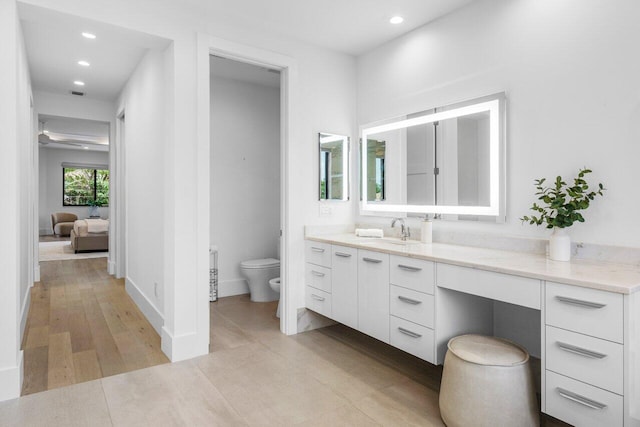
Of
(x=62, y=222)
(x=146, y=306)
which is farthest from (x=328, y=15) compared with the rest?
(x=62, y=222)

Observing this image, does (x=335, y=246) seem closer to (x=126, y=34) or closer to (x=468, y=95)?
(x=468, y=95)

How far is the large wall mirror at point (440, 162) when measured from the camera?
251 centimetres

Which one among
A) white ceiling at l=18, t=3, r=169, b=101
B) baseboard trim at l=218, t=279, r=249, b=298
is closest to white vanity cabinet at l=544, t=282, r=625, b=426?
white ceiling at l=18, t=3, r=169, b=101

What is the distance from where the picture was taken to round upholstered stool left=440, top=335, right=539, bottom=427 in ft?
5.66

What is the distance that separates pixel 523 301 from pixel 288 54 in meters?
2.52

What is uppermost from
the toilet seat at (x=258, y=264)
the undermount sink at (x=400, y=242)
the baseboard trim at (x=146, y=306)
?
the undermount sink at (x=400, y=242)

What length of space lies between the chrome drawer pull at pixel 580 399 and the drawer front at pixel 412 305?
2.28 ft

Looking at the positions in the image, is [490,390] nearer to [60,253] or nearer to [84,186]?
[60,253]

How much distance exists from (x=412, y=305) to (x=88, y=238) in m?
7.66

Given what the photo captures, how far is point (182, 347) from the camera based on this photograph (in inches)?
106

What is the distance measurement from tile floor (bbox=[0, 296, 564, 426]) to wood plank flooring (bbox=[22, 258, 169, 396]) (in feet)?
0.67

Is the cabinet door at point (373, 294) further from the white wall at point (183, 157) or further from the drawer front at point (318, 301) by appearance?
the white wall at point (183, 157)

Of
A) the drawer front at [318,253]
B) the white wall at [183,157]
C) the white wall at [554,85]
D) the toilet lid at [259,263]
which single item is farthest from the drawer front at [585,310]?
the toilet lid at [259,263]

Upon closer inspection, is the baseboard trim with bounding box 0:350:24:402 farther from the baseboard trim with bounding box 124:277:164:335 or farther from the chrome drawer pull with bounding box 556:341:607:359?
the chrome drawer pull with bounding box 556:341:607:359
